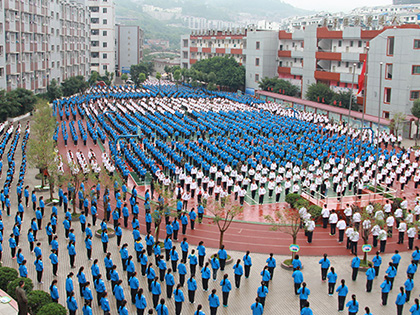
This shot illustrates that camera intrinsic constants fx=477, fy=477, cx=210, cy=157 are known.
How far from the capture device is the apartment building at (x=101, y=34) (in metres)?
79.9

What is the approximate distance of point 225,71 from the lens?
2434 inches

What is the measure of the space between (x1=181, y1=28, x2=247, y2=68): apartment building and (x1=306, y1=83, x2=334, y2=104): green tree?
18.8 meters

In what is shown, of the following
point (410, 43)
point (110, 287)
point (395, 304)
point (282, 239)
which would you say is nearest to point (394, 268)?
point (395, 304)

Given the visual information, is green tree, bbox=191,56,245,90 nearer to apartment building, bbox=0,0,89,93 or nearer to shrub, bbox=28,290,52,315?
apartment building, bbox=0,0,89,93

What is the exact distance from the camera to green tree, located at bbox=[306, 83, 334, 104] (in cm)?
4578

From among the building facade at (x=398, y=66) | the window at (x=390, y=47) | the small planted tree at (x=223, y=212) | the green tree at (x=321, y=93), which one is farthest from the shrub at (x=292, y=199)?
the green tree at (x=321, y=93)

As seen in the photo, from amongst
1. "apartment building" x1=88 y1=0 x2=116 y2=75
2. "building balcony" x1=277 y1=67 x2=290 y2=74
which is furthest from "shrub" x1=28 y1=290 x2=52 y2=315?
"apartment building" x1=88 y1=0 x2=116 y2=75

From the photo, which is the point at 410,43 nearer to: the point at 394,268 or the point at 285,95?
the point at 285,95

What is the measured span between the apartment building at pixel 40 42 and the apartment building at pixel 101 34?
8754 millimetres

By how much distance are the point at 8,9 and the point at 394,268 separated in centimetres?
3820

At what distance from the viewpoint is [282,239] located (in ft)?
52.7

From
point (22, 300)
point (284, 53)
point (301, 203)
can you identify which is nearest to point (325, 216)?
point (301, 203)

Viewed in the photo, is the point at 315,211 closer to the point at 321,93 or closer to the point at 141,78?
the point at 321,93

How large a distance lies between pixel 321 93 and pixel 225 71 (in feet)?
61.3
